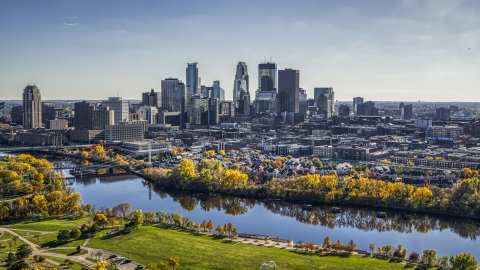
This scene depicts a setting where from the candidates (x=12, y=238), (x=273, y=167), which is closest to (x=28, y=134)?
(x=273, y=167)

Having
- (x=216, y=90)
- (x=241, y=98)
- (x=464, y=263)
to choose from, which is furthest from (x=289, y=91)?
(x=464, y=263)

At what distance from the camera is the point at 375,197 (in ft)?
77.6

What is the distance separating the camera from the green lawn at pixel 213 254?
1485 centimetres

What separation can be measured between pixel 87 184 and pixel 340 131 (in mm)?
36601

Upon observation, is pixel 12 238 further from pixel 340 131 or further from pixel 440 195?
pixel 340 131

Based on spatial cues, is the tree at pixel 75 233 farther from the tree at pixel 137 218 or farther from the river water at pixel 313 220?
the river water at pixel 313 220

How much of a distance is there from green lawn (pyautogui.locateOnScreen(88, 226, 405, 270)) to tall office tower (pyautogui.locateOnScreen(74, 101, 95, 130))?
149 feet

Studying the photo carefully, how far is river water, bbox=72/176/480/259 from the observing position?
19.0 metres

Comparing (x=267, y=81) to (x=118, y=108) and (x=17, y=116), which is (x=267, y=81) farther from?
(x=17, y=116)

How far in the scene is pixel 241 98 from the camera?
89.1 m

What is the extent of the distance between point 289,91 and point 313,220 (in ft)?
210

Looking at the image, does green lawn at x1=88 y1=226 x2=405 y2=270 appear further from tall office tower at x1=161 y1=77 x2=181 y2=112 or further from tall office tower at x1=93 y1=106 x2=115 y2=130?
tall office tower at x1=161 y1=77 x2=181 y2=112

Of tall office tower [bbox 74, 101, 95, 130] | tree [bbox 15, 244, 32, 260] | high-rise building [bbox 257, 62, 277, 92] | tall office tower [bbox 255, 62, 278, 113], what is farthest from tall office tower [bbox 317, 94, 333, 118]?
tree [bbox 15, 244, 32, 260]

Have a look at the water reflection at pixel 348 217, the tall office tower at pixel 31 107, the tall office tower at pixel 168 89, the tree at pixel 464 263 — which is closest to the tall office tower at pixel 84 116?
the tall office tower at pixel 31 107
